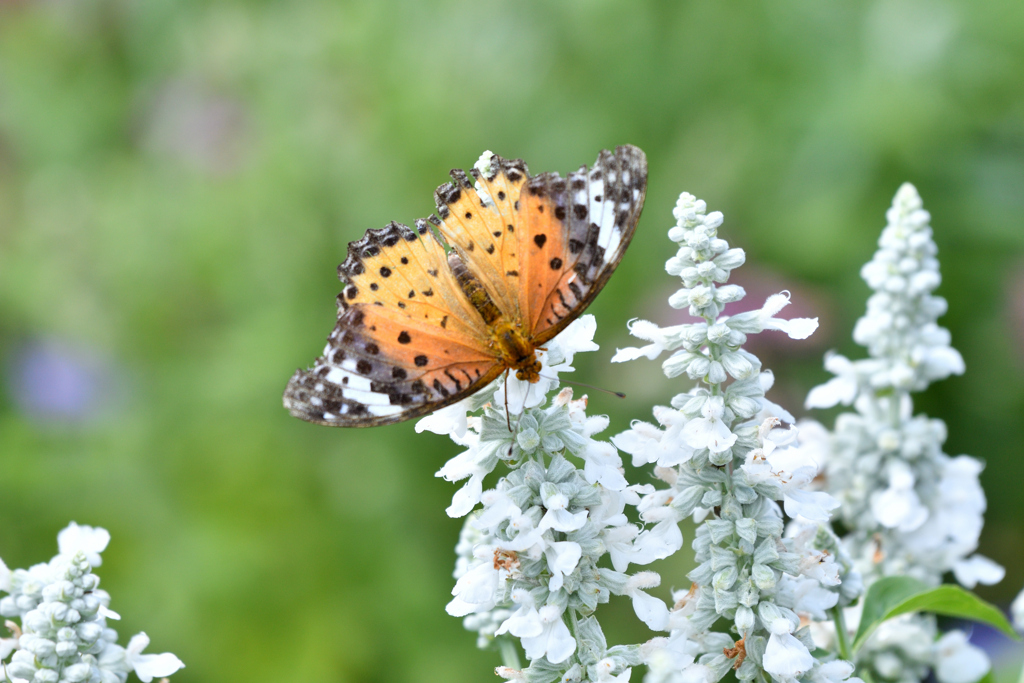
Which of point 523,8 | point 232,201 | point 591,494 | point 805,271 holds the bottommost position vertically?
point 591,494

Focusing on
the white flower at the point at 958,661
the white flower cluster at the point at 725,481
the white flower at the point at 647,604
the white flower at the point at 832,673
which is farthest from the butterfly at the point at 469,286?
the white flower at the point at 958,661

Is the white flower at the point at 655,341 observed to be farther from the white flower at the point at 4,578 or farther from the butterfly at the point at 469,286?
A: the white flower at the point at 4,578

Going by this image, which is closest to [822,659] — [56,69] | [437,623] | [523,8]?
[437,623]

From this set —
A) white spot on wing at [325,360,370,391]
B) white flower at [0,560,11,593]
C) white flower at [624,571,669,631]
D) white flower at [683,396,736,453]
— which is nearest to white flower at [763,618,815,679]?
white flower at [624,571,669,631]

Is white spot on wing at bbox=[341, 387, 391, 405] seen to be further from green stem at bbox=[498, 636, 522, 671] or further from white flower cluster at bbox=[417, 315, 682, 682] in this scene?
green stem at bbox=[498, 636, 522, 671]

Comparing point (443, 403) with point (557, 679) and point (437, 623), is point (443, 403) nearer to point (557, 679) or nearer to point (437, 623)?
point (557, 679)

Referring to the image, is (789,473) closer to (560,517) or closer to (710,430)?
(710,430)

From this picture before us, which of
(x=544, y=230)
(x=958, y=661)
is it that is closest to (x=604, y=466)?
(x=544, y=230)
